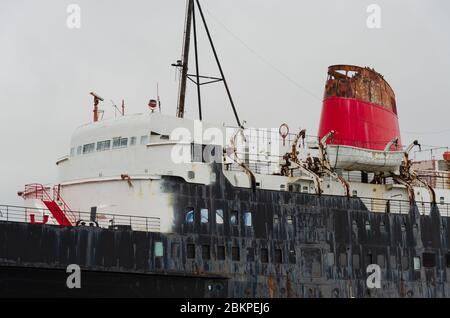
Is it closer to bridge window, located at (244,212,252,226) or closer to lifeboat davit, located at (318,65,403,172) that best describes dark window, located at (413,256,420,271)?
lifeboat davit, located at (318,65,403,172)

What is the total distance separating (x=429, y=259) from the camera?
29.8 metres

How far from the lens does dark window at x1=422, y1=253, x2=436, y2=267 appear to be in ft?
97.3

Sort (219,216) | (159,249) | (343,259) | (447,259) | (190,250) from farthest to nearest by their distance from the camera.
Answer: (447,259)
(343,259)
(219,216)
(190,250)
(159,249)

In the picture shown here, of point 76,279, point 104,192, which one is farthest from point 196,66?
point 76,279

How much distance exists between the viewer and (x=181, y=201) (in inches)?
997

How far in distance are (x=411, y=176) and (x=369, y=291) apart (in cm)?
533

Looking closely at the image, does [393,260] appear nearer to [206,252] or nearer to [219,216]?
[219,216]

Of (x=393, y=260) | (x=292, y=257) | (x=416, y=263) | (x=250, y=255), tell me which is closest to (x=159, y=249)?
(x=250, y=255)

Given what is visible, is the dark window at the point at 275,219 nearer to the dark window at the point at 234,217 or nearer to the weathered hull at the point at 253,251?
the weathered hull at the point at 253,251

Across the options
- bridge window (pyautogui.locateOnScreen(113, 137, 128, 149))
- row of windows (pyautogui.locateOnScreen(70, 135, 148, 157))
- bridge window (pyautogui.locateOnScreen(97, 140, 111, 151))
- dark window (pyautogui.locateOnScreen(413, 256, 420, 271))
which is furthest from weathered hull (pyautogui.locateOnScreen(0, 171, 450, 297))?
bridge window (pyautogui.locateOnScreen(97, 140, 111, 151))

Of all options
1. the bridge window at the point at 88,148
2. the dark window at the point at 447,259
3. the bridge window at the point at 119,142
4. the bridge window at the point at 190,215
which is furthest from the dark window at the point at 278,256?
the dark window at the point at 447,259

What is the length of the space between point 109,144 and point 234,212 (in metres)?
5.00

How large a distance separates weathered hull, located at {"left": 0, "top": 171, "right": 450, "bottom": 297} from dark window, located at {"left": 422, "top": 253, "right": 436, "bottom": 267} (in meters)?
0.18
